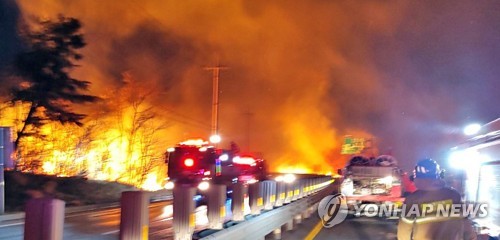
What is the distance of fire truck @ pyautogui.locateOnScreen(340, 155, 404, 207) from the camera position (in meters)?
19.6

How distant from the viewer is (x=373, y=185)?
1988 centimetres

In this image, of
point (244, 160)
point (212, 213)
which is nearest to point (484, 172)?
A: point (212, 213)

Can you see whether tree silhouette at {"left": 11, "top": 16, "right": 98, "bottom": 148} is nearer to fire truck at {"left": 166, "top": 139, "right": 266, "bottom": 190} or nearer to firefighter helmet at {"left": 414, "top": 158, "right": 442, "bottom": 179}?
fire truck at {"left": 166, "top": 139, "right": 266, "bottom": 190}

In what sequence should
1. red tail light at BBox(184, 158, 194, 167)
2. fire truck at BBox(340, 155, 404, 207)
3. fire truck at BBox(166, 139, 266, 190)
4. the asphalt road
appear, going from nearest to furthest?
the asphalt road → fire truck at BBox(340, 155, 404, 207) → fire truck at BBox(166, 139, 266, 190) → red tail light at BBox(184, 158, 194, 167)

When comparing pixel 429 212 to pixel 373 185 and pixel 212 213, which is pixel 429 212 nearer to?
pixel 212 213

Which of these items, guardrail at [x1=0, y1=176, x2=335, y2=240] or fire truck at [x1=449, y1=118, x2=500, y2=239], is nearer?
guardrail at [x1=0, y1=176, x2=335, y2=240]

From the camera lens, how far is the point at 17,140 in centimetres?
2945

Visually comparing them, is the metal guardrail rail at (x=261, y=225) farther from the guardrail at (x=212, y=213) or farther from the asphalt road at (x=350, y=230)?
the asphalt road at (x=350, y=230)

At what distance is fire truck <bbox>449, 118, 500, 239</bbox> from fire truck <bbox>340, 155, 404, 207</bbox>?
31.3 feet

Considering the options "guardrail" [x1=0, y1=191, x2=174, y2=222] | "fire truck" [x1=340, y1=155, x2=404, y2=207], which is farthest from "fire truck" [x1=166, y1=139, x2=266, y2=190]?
"fire truck" [x1=340, y1=155, x2=404, y2=207]

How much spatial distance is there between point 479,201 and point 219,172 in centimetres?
1410

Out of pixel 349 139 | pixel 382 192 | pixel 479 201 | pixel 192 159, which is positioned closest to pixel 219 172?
pixel 192 159

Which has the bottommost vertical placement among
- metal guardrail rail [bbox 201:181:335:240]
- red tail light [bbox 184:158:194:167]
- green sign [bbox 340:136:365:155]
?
metal guardrail rail [bbox 201:181:335:240]

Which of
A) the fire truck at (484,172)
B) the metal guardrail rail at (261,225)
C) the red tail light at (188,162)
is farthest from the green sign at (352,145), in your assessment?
the fire truck at (484,172)
